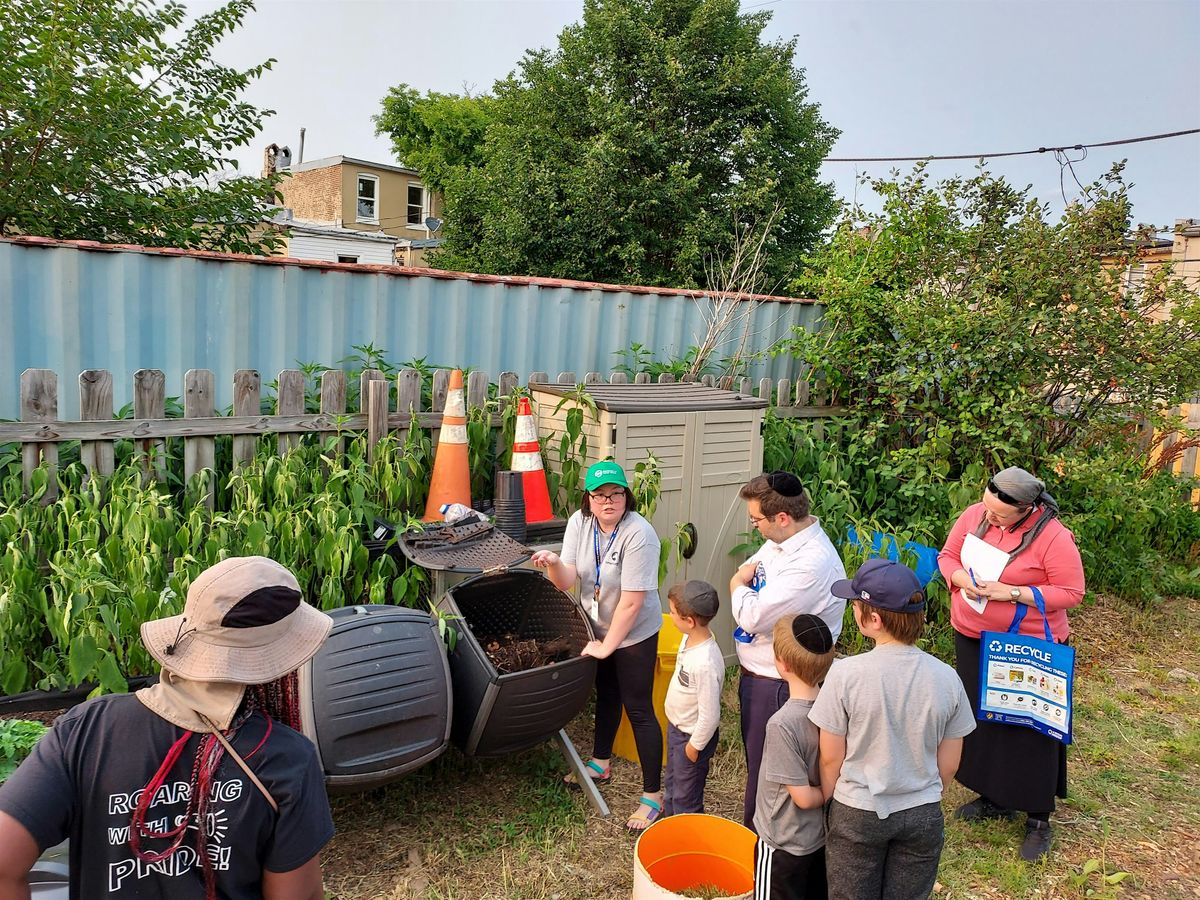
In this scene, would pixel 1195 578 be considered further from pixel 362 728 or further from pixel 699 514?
pixel 362 728

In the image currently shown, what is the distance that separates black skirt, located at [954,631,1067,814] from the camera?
11.5 feet

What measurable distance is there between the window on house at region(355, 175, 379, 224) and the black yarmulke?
27082mm

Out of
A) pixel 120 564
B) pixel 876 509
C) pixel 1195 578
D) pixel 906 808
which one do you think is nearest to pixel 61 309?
pixel 120 564

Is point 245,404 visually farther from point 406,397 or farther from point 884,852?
point 884,852

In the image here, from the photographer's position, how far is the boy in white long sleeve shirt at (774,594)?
10.2 ft

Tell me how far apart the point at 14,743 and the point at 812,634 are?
2627 millimetres

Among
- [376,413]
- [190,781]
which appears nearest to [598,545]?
[376,413]

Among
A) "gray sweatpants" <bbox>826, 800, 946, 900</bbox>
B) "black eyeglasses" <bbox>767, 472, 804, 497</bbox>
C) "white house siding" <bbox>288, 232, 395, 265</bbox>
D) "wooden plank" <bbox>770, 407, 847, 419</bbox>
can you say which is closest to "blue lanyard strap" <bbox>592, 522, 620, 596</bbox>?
"black eyeglasses" <bbox>767, 472, 804, 497</bbox>

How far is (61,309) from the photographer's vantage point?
440cm

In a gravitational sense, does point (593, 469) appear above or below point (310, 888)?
above

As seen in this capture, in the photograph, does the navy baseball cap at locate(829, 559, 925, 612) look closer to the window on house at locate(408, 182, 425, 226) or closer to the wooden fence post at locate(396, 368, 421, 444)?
the wooden fence post at locate(396, 368, 421, 444)

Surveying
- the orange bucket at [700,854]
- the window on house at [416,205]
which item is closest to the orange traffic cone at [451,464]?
the orange bucket at [700,854]

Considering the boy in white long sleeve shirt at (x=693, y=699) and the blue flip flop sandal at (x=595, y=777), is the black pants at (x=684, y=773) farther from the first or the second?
the blue flip flop sandal at (x=595, y=777)

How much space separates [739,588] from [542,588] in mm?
968
